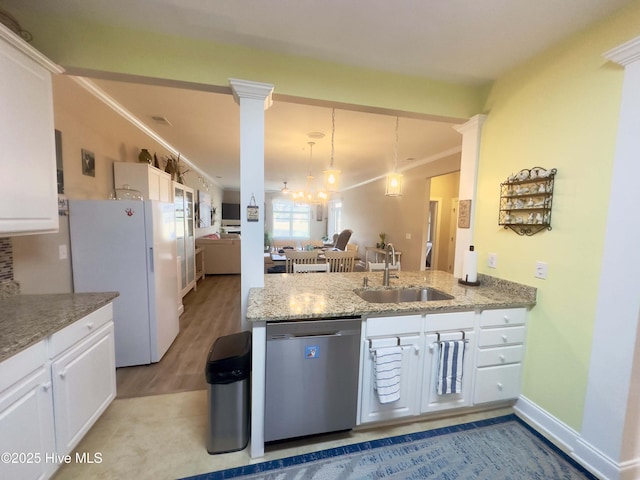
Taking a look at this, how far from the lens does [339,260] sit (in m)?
4.25

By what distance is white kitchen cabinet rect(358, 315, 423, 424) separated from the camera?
1705 millimetres

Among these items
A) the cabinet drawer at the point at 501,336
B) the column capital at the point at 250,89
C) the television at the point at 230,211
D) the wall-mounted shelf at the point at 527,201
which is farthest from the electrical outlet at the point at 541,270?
the television at the point at 230,211

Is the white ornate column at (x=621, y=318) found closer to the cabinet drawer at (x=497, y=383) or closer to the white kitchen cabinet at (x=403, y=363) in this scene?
the cabinet drawer at (x=497, y=383)

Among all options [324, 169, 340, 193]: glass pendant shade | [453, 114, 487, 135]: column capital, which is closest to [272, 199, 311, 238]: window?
[324, 169, 340, 193]: glass pendant shade

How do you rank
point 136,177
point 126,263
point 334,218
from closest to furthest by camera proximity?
point 126,263 → point 136,177 → point 334,218

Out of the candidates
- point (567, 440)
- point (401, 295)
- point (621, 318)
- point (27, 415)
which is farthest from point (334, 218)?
point (27, 415)

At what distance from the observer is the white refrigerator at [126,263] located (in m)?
2.32

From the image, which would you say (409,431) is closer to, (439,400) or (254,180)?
(439,400)

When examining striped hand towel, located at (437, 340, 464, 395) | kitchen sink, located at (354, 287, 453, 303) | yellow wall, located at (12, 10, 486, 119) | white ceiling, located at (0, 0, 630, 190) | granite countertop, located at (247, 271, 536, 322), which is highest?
white ceiling, located at (0, 0, 630, 190)

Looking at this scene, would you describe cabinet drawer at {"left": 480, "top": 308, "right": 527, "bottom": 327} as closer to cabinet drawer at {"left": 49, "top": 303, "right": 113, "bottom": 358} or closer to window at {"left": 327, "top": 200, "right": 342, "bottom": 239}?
cabinet drawer at {"left": 49, "top": 303, "right": 113, "bottom": 358}

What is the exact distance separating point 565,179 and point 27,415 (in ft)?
10.4

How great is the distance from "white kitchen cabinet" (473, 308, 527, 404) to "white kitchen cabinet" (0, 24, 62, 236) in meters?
2.88

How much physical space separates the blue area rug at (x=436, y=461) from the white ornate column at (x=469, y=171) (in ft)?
4.18

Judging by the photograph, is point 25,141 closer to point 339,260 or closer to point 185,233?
point 185,233
